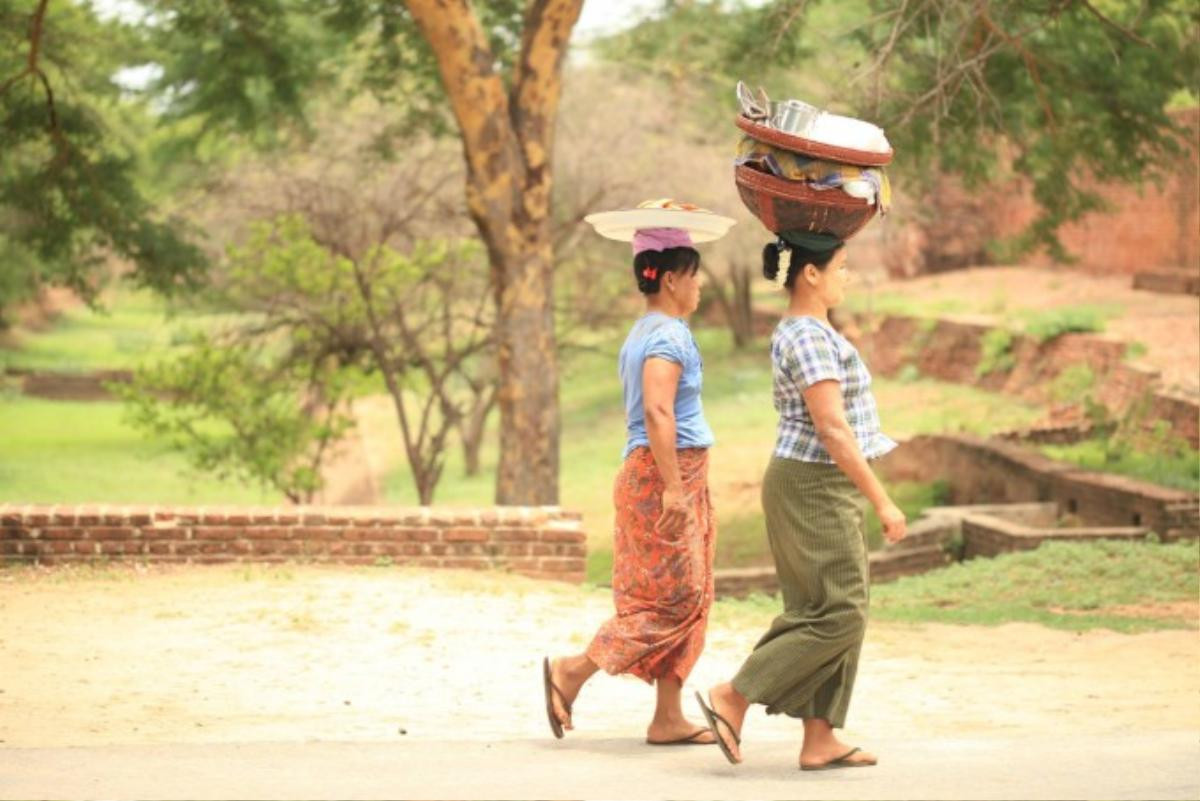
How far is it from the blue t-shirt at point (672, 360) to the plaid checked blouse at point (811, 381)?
0.49m

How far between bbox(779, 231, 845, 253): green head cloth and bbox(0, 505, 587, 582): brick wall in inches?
224

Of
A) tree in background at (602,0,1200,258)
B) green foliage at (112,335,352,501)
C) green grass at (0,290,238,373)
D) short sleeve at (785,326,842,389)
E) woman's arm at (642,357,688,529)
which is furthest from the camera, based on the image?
green grass at (0,290,238,373)

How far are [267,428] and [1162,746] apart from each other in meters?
15.7

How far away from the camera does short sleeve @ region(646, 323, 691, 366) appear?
6.62 m

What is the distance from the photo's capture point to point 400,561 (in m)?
11.8

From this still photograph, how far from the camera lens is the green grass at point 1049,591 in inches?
444

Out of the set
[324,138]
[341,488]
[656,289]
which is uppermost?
[324,138]

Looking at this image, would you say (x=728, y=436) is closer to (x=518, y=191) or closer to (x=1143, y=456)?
(x=1143, y=456)

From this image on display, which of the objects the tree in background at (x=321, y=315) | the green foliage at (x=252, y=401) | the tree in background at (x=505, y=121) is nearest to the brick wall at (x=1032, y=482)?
the tree in background at (x=505, y=121)

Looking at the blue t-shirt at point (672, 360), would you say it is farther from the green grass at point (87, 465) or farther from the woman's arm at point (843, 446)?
the green grass at point (87, 465)

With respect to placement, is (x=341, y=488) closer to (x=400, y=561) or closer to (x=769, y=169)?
(x=400, y=561)

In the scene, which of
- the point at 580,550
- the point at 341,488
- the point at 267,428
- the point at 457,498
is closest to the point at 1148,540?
the point at 580,550

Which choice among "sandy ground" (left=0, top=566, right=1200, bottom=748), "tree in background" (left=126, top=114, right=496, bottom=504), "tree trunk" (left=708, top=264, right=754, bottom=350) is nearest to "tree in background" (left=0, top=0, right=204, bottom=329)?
"tree in background" (left=126, top=114, right=496, bottom=504)

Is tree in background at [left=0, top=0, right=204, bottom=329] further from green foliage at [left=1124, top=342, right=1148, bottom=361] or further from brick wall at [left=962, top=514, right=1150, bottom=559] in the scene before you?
green foliage at [left=1124, top=342, right=1148, bottom=361]
